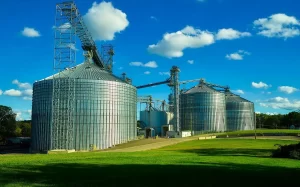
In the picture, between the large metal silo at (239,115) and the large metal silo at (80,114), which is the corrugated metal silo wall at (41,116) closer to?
the large metal silo at (80,114)

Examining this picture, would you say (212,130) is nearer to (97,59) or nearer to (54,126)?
(97,59)

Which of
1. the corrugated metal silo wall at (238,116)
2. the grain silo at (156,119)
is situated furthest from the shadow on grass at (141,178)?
the corrugated metal silo wall at (238,116)

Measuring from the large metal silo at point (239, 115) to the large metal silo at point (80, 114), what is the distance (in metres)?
80.0

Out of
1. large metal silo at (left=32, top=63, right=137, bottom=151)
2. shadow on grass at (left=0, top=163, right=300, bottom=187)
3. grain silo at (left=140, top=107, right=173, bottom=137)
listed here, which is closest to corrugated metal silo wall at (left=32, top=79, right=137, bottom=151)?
large metal silo at (left=32, top=63, right=137, bottom=151)

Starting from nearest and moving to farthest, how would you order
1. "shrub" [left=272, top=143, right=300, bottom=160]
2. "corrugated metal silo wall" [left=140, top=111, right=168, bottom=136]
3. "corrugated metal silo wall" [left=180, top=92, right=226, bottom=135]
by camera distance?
"shrub" [left=272, top=143, right=300, bottom=160] → "corrugated metal silo wall" [left=180, top=92, right=226, bottom=135] → "corrugated metal silo wall" [left=140, top=111, right=168, bottom=136]

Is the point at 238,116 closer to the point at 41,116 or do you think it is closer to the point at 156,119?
the point at 156,119

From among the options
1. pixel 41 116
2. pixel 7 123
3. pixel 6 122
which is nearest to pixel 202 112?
pixel 41 116

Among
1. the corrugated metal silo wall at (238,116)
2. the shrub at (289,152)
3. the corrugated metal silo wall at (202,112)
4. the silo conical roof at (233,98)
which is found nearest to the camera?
the shrub at (289,152)

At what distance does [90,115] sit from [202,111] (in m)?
69.5

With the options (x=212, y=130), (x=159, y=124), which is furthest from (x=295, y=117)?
(x=159, y=124)

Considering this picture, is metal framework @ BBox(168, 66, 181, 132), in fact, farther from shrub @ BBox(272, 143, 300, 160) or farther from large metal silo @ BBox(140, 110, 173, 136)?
shrub @ BBox(272, 143, 300, 160)

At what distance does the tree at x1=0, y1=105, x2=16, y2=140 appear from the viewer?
128863 millimetres

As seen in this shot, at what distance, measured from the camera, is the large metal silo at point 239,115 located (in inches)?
6230

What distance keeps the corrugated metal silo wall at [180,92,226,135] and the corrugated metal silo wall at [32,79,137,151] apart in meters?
57.0
